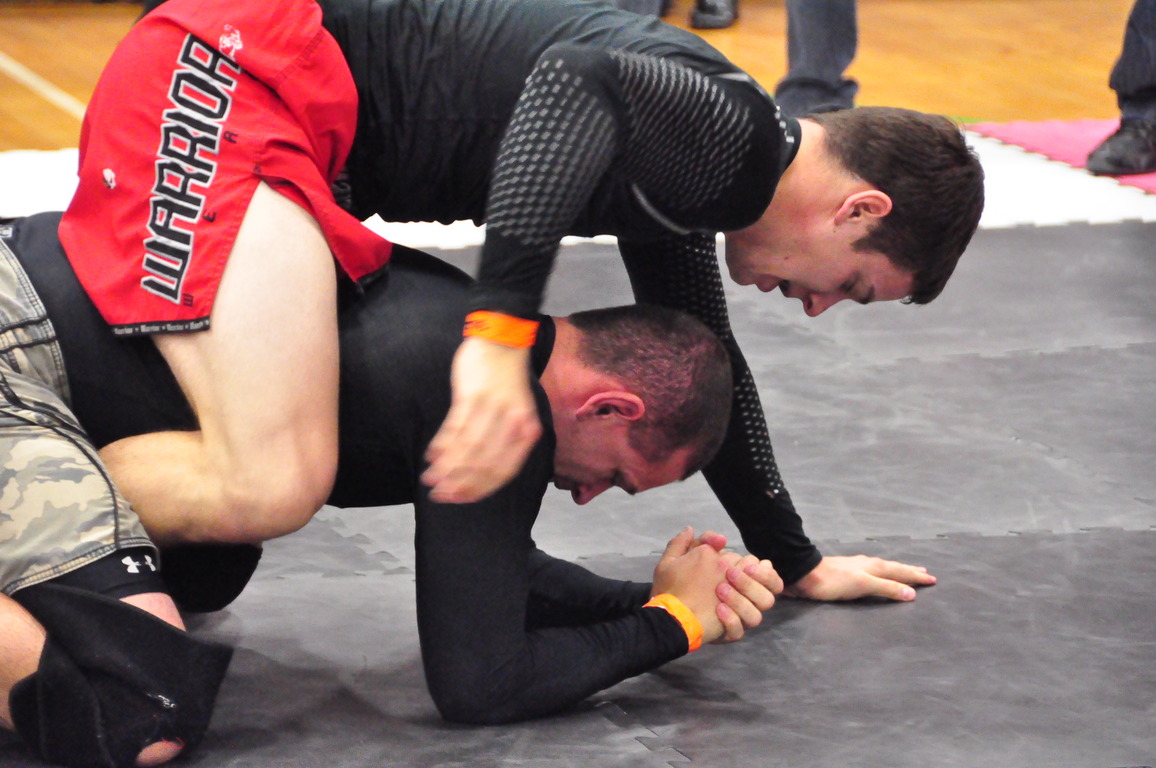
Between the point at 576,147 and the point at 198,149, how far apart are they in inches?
26.6

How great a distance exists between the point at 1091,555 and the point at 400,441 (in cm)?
133

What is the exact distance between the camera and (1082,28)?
314 inches

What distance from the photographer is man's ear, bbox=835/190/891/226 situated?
206cm

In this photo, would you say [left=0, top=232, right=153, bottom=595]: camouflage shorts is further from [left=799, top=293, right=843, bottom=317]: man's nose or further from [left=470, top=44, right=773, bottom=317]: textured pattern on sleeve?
[left=799, top=293, right=843, bottom=317]: man's nose

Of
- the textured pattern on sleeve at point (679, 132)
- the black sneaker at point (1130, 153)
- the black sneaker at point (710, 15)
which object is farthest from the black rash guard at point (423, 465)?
the black sneaker at point (710, 15)

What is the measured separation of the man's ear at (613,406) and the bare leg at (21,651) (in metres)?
0.65

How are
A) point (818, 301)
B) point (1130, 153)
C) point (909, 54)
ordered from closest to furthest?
point (818, 301), point (1130, 153), point (909, 54)

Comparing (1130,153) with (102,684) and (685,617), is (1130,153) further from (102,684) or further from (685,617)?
(102,684)

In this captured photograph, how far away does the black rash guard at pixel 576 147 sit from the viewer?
5.36 ft

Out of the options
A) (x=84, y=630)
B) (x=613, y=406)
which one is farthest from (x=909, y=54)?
(x=84, y=630)

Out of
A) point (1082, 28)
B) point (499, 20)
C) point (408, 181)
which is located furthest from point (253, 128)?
point (1082, 28)

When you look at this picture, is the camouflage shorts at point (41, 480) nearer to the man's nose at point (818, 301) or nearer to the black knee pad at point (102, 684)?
the black knee pad at point (102, 684)

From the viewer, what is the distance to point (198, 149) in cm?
203

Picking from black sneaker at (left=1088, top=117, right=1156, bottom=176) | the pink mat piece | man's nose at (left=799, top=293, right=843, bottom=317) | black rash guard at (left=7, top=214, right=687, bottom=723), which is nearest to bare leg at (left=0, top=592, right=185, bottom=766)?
black rash guard at (left=7, top=214, right=687, bottom=723)
